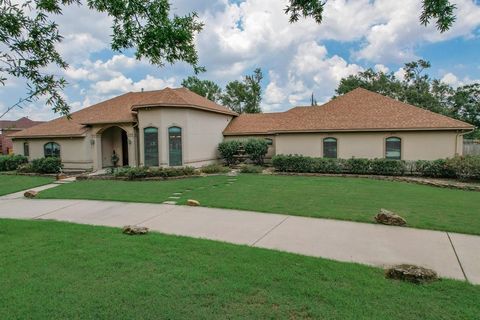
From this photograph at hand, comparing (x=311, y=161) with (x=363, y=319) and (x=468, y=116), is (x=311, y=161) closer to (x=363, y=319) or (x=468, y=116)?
(x=363, y=319)

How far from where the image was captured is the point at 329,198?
10.6 metres

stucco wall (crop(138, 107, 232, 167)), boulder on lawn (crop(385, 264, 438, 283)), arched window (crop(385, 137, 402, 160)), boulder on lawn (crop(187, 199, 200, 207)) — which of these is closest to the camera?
boulder on lawn (crop(385, 264, 438, 283))

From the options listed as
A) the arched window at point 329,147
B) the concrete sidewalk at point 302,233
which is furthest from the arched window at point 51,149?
the arched window at point 329,147

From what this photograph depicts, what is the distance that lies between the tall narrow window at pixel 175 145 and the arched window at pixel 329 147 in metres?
8.91

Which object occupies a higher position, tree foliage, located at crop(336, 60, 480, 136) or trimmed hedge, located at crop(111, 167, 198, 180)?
tree foliage, located at crop(336, 60, 480, 136)

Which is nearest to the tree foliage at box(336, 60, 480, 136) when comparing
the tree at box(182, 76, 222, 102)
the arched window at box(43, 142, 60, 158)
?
the tree at box(182, 76, 222, 102)

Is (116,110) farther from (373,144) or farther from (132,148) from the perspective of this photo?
(373,144)

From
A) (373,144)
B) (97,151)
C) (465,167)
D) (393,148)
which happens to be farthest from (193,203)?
(97,151)

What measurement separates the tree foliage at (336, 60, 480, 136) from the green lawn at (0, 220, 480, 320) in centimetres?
3771

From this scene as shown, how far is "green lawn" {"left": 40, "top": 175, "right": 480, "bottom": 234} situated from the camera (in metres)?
8.07

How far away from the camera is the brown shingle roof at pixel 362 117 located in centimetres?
1788

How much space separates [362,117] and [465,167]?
6.30 meters

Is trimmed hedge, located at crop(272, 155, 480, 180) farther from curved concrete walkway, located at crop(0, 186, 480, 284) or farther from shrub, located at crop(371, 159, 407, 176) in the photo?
curved concrete walkway, located at crop(0, 186, 480, 284)

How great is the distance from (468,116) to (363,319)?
47798 millimetres
